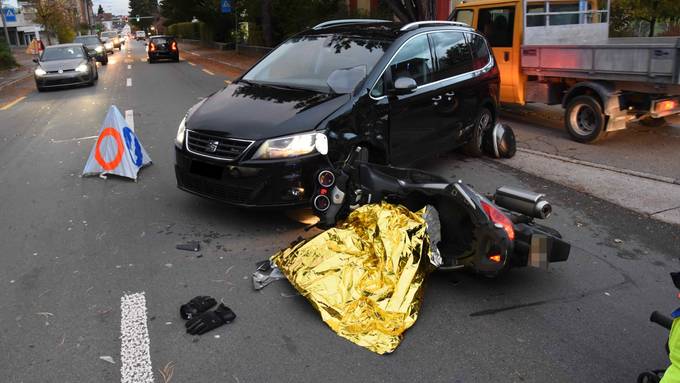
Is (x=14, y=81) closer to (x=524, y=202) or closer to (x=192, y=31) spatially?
(x=524, y=202)

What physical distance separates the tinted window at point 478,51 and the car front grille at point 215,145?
376 cm

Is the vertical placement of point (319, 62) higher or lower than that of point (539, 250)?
higher

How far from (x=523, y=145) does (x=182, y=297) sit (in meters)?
6.69

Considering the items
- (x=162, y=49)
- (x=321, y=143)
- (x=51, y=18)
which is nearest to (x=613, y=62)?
(x=321, y=143)

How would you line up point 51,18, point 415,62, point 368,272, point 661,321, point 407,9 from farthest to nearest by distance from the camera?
point 51,18, point 407,9, point 415,62, point 368,272, point 661,321

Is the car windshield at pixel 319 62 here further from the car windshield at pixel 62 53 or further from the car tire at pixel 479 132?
the car windshield at pixel 62 53

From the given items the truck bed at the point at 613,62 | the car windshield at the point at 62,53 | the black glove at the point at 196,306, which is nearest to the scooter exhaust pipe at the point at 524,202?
the black glove at the point at 196,306

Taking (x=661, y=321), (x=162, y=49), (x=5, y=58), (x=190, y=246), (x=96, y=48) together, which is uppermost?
(x=96, y=48)

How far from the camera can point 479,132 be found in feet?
25.0

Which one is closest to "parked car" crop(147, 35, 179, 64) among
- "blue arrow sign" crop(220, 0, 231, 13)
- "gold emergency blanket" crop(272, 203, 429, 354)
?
"blue arrow sign" crop(220, 0, 231, 13)

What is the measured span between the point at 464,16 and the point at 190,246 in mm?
8372

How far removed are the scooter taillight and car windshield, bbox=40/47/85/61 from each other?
18.7m

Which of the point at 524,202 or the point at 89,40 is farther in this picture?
the point at 89,40

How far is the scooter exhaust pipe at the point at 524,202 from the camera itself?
3.79 metres
